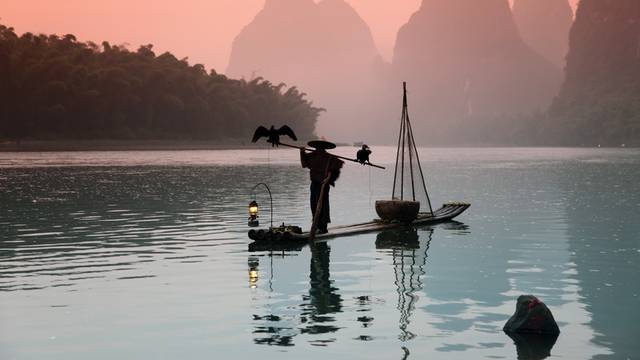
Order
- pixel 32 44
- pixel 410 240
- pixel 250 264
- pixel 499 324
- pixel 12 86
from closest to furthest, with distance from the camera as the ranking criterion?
pixel 499 324 → pixel 250 264 → pixel 410 240 → pixel 12 86 → pixel 32 44

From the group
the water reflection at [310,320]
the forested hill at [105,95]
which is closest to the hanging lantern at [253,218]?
the water reflection at [310,320]

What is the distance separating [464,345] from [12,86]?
10580 cm

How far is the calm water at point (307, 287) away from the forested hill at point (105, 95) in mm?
81749

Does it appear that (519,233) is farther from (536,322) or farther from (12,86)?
(12,86)

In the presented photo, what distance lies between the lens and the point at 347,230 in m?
25.4

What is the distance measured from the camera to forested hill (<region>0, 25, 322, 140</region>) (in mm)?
112375

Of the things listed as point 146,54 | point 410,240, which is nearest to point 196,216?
point 410,240

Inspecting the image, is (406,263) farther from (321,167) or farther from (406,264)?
(321,167)

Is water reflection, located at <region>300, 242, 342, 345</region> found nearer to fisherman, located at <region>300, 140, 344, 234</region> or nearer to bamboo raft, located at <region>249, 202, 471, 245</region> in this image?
bamboo raft, located at <region>249, 202, 471, 245</region>

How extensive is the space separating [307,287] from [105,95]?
112 meters

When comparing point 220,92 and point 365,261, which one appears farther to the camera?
point 220,92

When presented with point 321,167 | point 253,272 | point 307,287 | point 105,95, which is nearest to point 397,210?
point 321,167

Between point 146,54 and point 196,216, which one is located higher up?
point 146,54

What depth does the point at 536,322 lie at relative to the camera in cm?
1243
